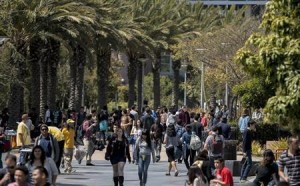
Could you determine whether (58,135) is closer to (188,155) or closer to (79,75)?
(188,155)

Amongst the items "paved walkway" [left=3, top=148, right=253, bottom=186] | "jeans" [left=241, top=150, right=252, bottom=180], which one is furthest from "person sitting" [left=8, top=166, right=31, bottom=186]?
"jeans" [left=241, top=150, right=252, bottom=180]

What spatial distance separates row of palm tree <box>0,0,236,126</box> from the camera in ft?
134

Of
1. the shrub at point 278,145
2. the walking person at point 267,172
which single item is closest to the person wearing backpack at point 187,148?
the shrub at point 278,145

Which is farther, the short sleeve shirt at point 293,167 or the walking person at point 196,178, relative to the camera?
the short sleeve shirt at point 293,167

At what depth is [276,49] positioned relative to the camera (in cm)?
1548

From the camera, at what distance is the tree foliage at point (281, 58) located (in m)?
15.0

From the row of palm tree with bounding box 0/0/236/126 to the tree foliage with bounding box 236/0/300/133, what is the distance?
75.2 feet

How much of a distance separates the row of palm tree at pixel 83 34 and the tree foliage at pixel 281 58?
22914mm

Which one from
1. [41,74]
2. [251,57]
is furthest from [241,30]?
[251,57]

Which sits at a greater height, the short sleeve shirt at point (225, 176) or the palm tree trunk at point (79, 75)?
the palm tree trunk at point (79, 75)

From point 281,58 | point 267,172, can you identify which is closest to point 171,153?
point 267,172

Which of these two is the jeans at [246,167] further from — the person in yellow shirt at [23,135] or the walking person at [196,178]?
the walking person at [196,178]

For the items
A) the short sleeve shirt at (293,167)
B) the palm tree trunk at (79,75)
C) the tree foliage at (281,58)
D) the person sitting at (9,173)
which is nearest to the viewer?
the person sitting at (9,173)

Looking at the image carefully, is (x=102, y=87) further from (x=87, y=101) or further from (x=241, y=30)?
(x=87, y=101)
